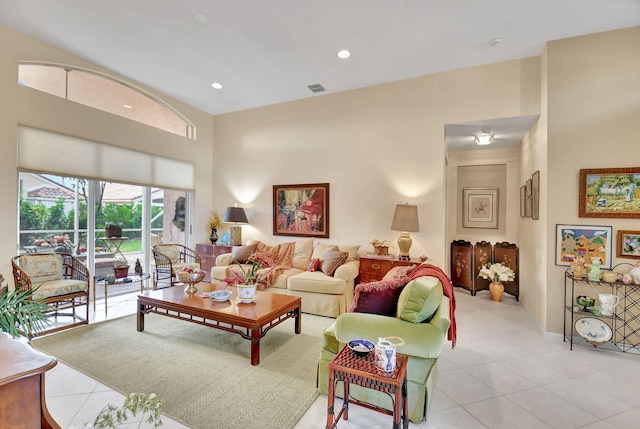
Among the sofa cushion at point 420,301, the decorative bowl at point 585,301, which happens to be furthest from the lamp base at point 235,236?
the decorative bowl at point 585,301

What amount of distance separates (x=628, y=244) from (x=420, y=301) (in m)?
2.96

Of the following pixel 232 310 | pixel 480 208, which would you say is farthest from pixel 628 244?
pixel 232 310

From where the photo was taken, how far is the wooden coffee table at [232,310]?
2756 mm

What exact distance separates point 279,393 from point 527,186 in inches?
182

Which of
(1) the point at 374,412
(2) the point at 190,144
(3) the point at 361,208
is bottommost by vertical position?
(1) the point at 374,412

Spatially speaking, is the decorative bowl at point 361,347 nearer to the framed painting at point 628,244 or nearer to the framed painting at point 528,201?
the framed painting at point 628,244

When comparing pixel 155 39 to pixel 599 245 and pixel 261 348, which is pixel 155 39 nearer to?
pixel 261 348

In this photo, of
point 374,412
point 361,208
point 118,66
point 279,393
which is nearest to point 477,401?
point 374,412

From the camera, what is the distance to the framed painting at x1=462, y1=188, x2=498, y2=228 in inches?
222

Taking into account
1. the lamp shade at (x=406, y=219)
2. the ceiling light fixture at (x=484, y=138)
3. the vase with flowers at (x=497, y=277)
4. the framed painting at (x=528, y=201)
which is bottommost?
the vase with flowers at (x=497, y=277)

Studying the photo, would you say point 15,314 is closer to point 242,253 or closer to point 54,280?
point 54,280

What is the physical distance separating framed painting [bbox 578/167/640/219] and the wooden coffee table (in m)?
3.54

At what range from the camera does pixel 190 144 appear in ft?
19.9

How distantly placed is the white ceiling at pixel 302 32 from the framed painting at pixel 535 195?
1660mm
